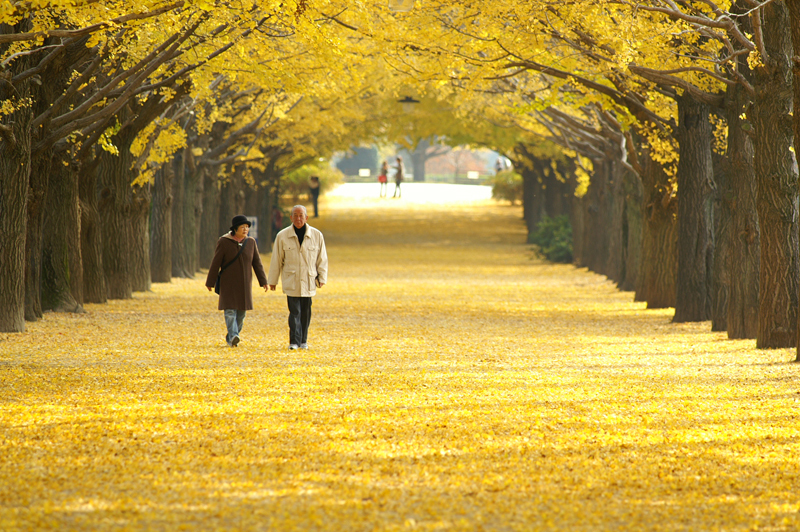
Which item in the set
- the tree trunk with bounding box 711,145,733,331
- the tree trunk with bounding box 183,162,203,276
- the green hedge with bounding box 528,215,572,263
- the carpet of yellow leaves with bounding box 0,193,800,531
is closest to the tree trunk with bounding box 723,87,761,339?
the carpet of yellow leaves with bounding box 0,193,800,531

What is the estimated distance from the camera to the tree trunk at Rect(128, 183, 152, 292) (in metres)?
19.0

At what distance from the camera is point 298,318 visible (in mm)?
11680

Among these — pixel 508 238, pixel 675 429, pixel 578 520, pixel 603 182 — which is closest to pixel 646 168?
pixel 603 182

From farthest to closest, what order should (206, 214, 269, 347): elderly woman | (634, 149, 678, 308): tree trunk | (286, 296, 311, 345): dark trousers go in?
(634, 149, 678, 308): tree trunk, (206, 214, 269, 347): elderly woman, (286, 296, 311, 345): dark trousers

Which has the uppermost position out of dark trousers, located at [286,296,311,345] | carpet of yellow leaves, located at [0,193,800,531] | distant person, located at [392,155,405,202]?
distant person, located at [392,155,405,202]

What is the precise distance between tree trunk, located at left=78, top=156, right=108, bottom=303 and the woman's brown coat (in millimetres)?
5547

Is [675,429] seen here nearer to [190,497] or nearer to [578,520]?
[578,520]

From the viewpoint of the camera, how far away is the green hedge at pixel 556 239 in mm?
33438

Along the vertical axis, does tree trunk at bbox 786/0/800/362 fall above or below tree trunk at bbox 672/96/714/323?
above

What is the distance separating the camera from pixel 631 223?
856 inches

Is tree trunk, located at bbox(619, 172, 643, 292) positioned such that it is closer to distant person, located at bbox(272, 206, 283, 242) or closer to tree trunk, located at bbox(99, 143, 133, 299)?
tree trunk, located at bbox(99, 143, 133, 299)

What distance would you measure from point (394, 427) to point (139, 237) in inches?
536

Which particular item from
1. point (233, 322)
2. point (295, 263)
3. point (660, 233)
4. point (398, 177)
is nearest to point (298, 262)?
point (295, 263)

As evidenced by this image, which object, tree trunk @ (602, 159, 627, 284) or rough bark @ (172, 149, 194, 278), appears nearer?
rough bark @ (172, 149, 194, 278)
